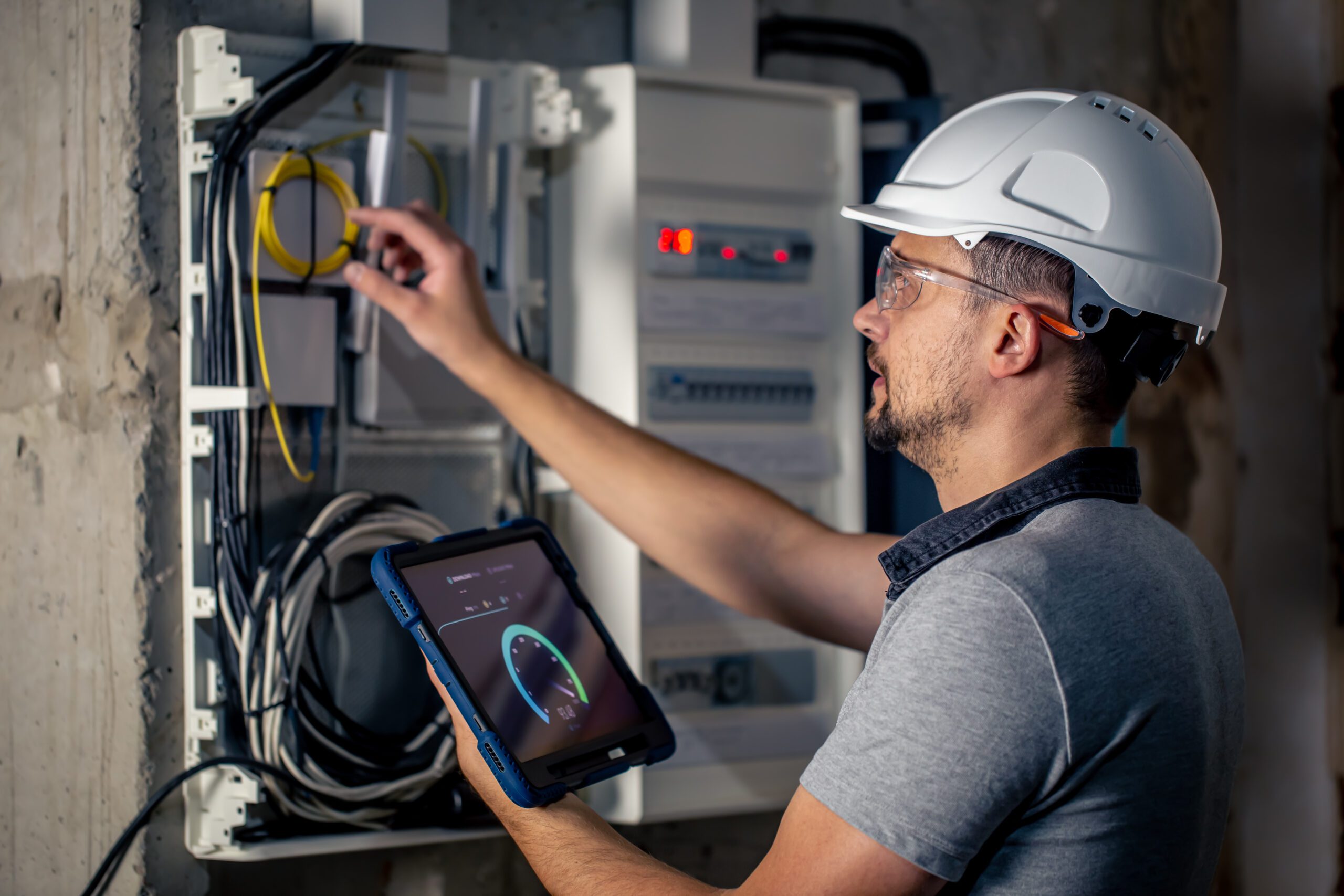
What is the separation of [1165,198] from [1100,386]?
0.61 ft

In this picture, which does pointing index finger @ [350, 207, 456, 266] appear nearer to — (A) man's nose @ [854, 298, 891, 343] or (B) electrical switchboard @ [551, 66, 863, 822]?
(B) electrical switchboard @ [551, 66, 863, 822]

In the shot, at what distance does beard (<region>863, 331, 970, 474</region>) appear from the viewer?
1.13 meters

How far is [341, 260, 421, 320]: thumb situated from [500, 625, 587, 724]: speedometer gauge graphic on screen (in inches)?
19.6

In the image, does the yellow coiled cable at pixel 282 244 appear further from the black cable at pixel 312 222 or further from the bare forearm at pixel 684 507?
the bare forearm at pixel 684 507

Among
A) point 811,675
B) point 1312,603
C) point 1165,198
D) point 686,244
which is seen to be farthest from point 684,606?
point 1312,603

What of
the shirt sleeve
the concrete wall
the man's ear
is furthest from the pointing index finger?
the shirt sleeve

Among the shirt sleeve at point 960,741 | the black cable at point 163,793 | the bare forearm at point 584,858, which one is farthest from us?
the black cable at point 163,793

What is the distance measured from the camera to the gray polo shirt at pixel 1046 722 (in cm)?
88

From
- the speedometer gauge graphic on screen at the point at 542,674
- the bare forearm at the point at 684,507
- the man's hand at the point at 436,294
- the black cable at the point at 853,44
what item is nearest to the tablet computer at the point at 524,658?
the speedometer gauge graphic on screen at the point at 542,674

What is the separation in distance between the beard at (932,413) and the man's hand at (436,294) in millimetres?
564

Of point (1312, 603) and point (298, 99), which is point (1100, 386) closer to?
point (298, 99)

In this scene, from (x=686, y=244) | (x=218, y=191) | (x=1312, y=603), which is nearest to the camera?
(x=218, y=191)

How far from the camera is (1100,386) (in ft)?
3.63

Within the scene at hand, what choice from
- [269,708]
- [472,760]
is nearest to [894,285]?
[472,760]
